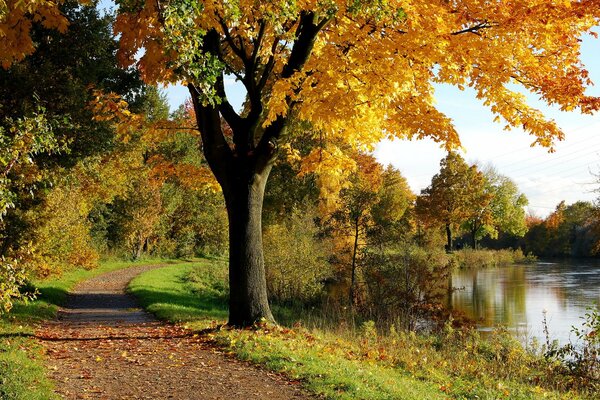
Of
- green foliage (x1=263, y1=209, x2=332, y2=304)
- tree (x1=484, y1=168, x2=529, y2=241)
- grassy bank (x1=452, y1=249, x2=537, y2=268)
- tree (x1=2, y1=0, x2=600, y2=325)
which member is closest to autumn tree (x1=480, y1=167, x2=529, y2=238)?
tree (x1=484, y1=168, x2=529, y2=241)

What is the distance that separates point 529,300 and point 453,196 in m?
33.2

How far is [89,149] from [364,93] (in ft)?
34.0

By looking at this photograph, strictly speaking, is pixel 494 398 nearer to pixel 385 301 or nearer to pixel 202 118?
pixel 202 118

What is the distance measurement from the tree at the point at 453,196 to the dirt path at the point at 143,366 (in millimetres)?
47512

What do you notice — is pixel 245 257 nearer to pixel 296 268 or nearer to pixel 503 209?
pixel 296 268

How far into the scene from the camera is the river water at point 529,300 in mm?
17922

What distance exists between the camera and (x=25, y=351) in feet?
28.6

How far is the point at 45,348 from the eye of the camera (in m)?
9.27

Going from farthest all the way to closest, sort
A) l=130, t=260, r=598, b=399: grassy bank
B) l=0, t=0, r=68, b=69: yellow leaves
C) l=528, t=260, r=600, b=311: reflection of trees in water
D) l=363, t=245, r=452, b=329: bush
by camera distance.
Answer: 1. l=528, t=260, r=600, b=311: reflection of trees in water
2. l=363, t=245, r=452, b=329: bush
3. l=130, t=260, r=598, b=399: grassy bank
4. l=0, t=0, r=68, b=69: yellow leaves

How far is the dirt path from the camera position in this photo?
22.5 feet

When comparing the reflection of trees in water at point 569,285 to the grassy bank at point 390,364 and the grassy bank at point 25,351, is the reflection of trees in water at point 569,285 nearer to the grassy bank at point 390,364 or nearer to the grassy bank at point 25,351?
the grassy bank at point 390,364

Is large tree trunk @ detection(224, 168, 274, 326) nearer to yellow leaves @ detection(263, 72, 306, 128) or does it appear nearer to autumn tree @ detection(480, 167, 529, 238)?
yellow leaves @ detection(263, 72, 306, 128)

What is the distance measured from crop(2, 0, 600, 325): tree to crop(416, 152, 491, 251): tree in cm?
4652

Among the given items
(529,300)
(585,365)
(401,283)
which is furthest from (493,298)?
(585,365)
